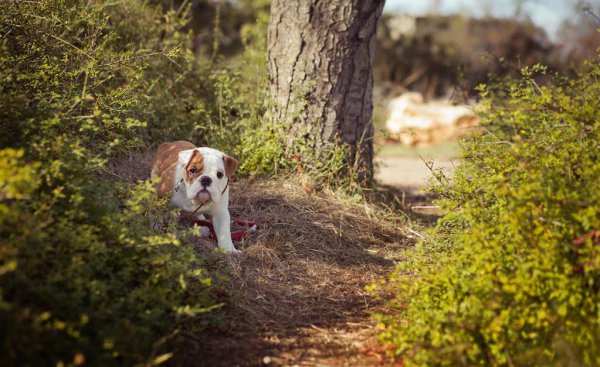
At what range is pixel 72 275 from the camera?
110 inches

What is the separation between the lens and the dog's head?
4348 millimetres

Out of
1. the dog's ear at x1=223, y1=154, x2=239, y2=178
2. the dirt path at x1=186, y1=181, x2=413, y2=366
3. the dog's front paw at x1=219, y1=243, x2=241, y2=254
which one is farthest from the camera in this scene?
the dog's ear at x1=223, y1=154, x2=239, y2=178

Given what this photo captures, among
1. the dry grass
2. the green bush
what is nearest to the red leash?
the dry grass

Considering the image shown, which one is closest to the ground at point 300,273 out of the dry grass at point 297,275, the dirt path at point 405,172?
the dry grass at point 297,275

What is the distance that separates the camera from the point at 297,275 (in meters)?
4.40

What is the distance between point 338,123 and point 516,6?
13.1 m

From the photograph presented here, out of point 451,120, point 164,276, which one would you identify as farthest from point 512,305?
point 451,120

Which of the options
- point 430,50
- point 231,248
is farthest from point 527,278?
point 430,50

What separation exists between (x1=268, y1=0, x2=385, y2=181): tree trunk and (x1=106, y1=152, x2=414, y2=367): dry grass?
25.2 inches

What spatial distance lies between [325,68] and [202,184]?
2.11 metres

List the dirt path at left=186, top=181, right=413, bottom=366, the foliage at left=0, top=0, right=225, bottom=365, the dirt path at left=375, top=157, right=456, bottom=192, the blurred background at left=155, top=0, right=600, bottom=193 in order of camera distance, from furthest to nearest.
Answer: the blurred background at left=155, top=0, right=600, bottom=193, the dirt path at left=375, top=157, right=456, bottom=192, the dirt path at left=186, top=181, right=413, bottom=366, the foliage at left=0, top=0, right=225, bottom=365

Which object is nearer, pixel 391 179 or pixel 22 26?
pixel 22 26

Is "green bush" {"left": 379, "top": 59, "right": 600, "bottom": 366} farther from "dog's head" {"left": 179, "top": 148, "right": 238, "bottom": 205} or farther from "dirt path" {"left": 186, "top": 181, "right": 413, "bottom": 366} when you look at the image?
"dog's head" {"left": 179, "top": 148, "right": 238, "bottom": 205}

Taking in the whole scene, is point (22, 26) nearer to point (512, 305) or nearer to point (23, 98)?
point (23, 98)
